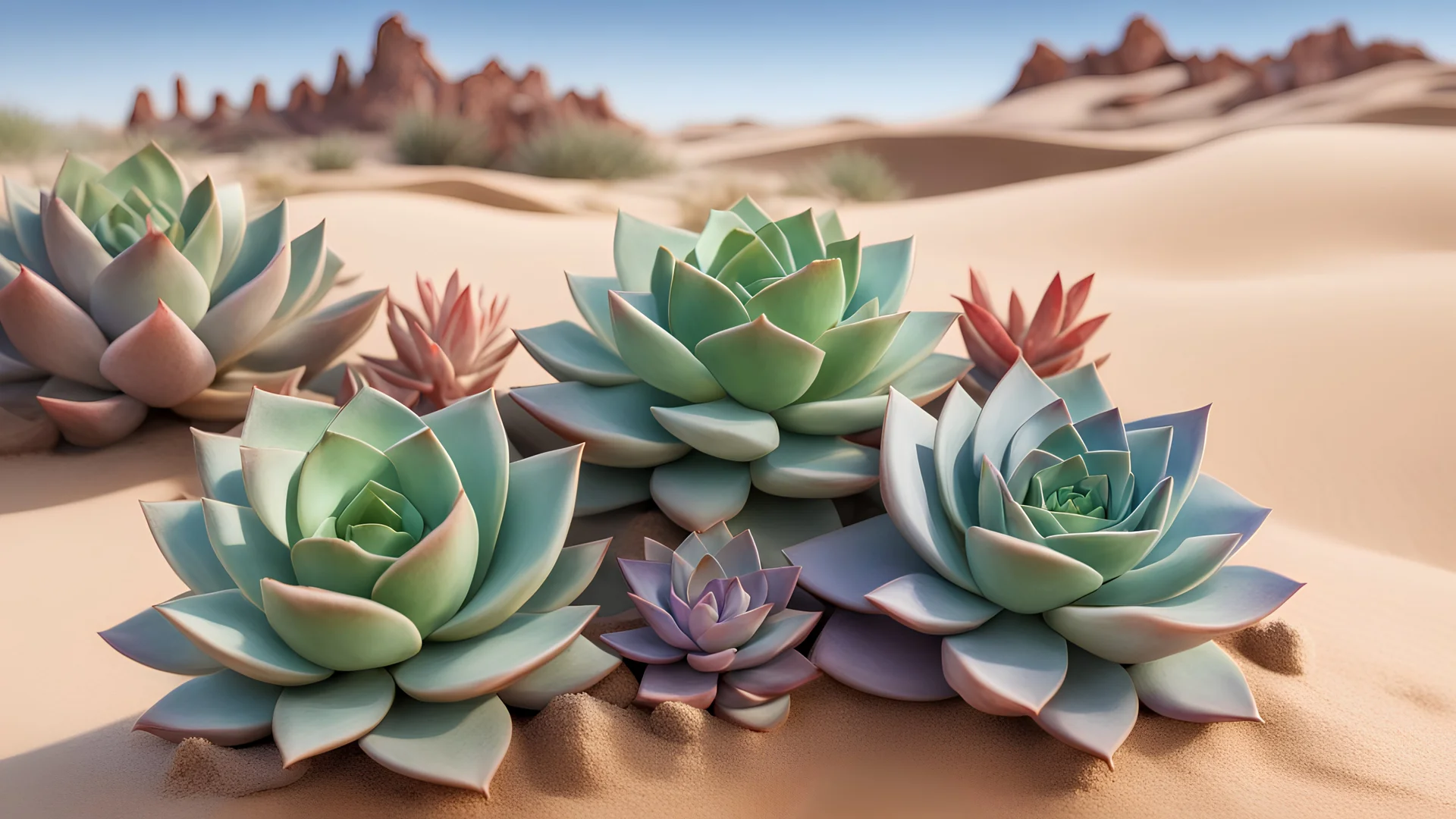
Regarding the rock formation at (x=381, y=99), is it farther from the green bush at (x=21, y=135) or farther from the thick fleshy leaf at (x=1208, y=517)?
the thick fleshy leaf at (x=1208, y=517)

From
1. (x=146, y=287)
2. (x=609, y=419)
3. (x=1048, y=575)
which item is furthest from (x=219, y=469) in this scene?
(x=1048, y=575)

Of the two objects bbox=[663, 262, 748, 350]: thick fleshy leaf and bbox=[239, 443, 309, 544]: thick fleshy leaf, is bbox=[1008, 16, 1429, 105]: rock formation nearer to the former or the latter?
bbox=[663, 262, 748, 350]: thick fleshy leaf

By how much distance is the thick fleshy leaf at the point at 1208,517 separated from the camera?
1.34 m

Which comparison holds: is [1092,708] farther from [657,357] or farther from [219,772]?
[219,772]

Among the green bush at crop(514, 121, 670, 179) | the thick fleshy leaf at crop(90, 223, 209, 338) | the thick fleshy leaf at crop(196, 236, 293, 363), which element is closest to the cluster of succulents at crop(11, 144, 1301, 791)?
the thick fleshy leaf at crop(196, 236, 293, 363)

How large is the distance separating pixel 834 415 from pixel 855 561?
0.80 ft

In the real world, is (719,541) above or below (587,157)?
below

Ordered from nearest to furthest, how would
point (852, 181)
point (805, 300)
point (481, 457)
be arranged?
point (481, 457)
point (805, 300)
point (852, 181)

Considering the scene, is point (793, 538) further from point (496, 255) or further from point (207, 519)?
point (496, 255)

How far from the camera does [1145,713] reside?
1.34m

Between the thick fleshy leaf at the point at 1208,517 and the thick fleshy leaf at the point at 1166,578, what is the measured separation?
36mm

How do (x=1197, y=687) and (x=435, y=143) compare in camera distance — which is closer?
(x=1197, y=687)

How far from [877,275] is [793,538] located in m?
0.56

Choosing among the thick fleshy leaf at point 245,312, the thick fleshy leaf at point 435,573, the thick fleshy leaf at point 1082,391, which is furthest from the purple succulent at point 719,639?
the thick fleshy leaf at point 245,312
